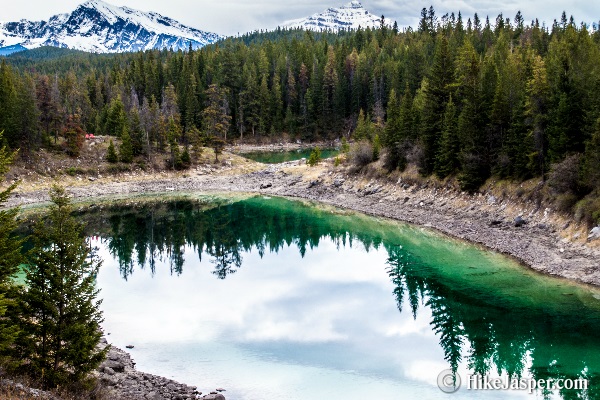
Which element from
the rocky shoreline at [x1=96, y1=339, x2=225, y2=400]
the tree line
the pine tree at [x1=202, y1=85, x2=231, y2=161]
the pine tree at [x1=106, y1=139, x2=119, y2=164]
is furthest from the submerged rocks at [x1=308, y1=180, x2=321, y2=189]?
the rocky shoreline at [x1=96, y1=339, x2=225, y2=400]

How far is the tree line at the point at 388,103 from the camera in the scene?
1720 inches

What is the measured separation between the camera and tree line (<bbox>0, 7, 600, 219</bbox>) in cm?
4369

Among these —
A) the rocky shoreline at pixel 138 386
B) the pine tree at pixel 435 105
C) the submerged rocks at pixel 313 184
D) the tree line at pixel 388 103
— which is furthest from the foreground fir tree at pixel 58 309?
the submerged rocks at pixel 313 184

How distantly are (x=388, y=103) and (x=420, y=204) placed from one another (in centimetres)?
2311

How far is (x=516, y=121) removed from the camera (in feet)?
158

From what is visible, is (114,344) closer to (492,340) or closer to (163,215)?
(492,340)

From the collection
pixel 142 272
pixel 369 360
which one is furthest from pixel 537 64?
pixel 142 272

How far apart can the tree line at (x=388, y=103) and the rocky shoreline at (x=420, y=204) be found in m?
2.84

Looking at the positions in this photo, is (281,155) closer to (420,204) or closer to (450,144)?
(420,204)

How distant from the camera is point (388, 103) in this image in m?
74.3

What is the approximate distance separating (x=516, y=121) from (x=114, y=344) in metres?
39.8

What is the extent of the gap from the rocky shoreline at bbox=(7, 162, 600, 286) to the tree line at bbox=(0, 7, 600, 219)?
2842mm

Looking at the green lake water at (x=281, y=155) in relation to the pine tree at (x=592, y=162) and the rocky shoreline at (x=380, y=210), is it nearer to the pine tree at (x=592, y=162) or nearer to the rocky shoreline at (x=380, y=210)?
the rocky shoreline at (x=380, y=210)

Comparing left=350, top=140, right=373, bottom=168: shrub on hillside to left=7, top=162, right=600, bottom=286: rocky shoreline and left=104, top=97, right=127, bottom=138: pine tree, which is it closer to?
left=7, top=162, right=600, bottom=286: rocky shoreline
